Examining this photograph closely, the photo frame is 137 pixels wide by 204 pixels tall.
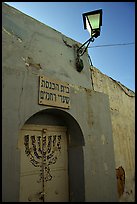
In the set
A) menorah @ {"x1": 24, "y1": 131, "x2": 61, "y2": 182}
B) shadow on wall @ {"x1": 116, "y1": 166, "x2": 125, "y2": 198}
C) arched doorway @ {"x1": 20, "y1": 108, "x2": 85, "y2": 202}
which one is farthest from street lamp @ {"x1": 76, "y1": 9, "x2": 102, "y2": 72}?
shadow on wall @ {"x1": 116, "y1": 166, "x2": 125, "y2": 198}

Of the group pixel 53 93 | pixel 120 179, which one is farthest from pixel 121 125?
pixel 53 93

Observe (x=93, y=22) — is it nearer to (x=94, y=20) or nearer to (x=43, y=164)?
(x=94, y=20)

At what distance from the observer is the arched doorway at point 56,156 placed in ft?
9.45

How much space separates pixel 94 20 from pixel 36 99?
2025 millimetres

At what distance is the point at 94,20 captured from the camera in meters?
3.47

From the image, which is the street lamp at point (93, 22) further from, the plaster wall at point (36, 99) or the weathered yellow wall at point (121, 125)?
the weathered yellow wall at point (121, 125)

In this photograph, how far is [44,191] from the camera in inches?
114

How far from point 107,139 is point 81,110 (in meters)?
0.90

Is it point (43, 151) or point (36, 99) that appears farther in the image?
point (43, 151)

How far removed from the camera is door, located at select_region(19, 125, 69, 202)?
278 cm

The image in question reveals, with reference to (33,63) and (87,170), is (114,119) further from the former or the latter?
(33,63)

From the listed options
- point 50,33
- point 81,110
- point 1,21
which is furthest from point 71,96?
point 1,21

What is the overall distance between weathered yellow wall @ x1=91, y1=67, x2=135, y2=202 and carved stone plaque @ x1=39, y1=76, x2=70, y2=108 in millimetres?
1334

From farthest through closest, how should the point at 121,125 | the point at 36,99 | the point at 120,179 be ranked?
1. the point at 121,125
2. the point at 120,179
3. the point at 36,99
